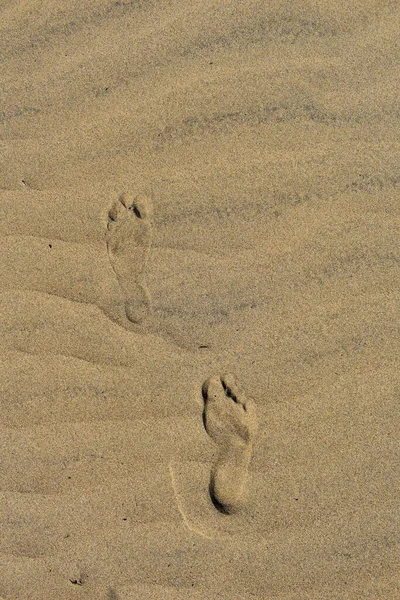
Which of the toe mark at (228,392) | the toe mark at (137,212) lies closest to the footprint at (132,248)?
the toe mark at (137,212)

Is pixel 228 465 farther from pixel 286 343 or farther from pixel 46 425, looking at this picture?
pixel 46 425

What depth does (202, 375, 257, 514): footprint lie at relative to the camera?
2182mm

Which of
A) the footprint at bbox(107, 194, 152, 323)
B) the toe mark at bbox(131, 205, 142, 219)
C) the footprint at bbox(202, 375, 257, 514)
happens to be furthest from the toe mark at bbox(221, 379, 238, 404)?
the toe mark at bbox(131, 205, 142, 219)

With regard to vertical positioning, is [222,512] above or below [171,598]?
above

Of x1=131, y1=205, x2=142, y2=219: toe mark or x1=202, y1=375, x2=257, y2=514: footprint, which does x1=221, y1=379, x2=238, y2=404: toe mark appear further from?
x1=131, y1=205, x2=142, y2=219: toe mark

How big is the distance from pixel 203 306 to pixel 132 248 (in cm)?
34

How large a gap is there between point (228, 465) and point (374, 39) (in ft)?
5.41

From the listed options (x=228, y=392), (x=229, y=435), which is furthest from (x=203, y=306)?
Answer: (x=229, y=435)

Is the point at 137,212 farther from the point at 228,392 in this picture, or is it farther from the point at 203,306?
the point at 228,392

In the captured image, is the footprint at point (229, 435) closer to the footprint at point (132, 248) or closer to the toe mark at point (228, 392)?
the toe mark at point (228, 392)

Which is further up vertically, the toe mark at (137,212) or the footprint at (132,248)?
the toe mark at (137,212)

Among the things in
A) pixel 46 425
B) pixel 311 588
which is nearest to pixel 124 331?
pixel 46 425

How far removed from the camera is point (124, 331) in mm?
2242

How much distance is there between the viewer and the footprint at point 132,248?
224cm
